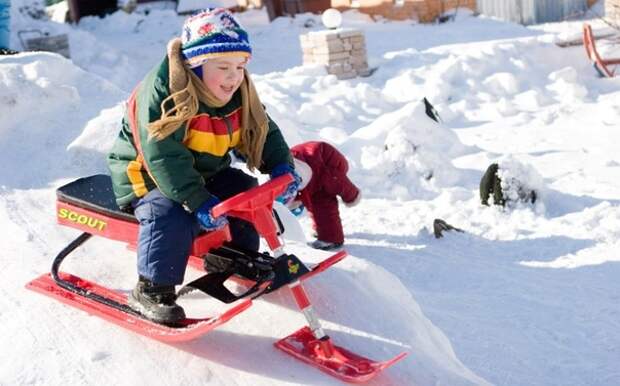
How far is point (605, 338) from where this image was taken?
13.9 feet

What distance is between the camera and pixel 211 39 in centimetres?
312

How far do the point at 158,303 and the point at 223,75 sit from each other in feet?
3.02

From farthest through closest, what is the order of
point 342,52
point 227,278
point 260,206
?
point 342,52 → point 227,278 → point 260,206

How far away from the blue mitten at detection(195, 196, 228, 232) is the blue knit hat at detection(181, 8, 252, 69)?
0.56 meters

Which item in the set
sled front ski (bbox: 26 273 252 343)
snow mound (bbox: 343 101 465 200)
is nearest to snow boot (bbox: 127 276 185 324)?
sled front ski (bbox: 26 273 252 343)

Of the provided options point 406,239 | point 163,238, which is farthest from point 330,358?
point 406,239

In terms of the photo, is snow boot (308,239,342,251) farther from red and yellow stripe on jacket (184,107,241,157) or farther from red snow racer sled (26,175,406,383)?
red and yellow stripe on jacket (184,107,241,157)

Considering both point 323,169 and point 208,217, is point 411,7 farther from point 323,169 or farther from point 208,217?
point 208,217

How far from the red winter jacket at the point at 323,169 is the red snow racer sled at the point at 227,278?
6.49ft

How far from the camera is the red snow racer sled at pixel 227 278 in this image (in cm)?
297

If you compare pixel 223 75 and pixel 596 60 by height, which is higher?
pixel 223 75

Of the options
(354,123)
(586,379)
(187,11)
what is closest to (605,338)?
(586,379)

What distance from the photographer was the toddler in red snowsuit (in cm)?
558

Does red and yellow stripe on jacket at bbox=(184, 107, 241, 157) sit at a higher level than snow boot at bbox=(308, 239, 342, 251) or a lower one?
higher
